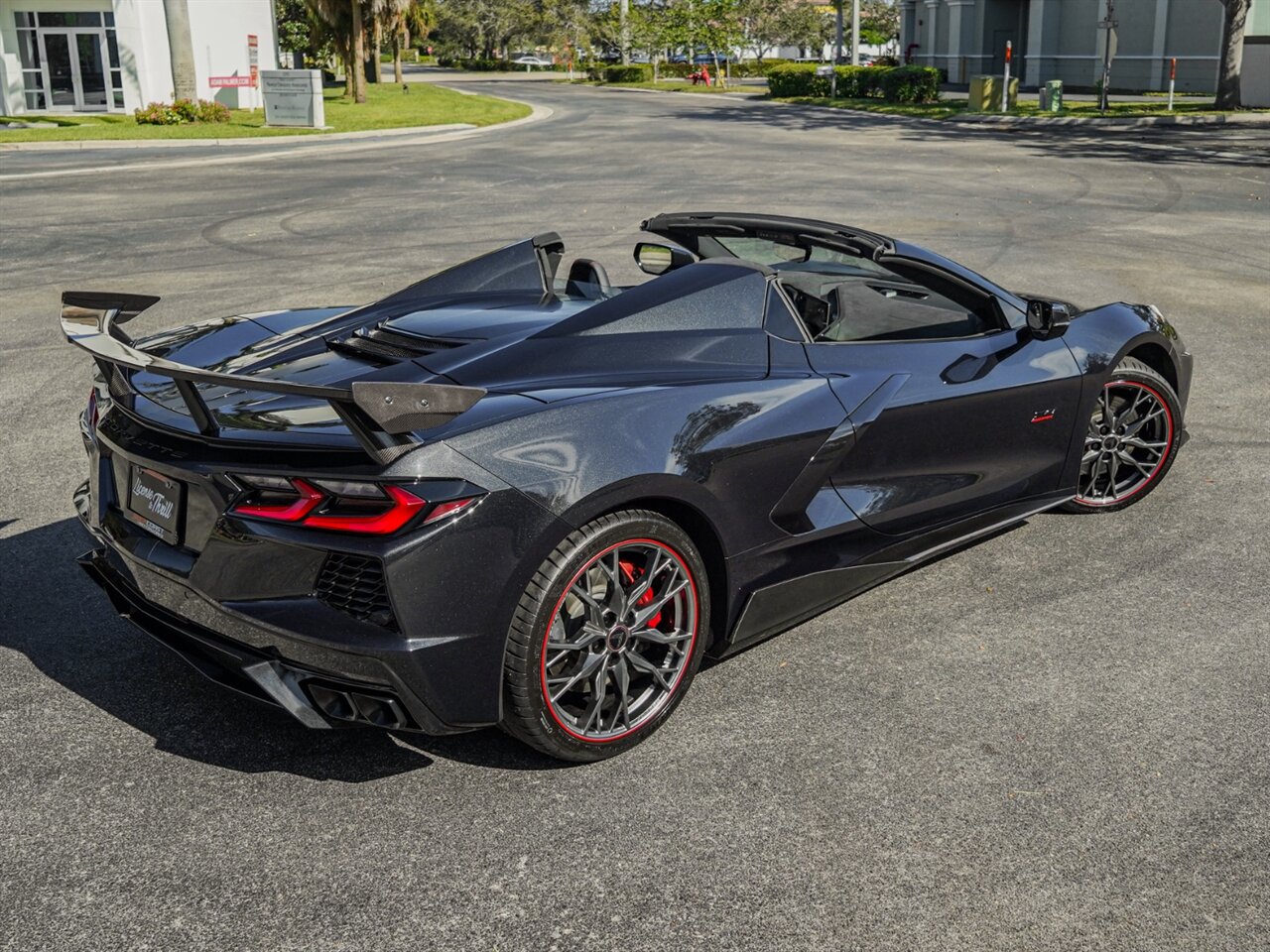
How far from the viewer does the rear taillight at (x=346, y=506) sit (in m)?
3.26

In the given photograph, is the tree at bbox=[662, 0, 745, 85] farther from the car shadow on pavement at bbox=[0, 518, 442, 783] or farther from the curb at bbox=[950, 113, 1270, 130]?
the car shadow on pavement at bbox=[0, 518, 442, 783]

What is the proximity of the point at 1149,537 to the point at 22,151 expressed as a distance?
2599cm

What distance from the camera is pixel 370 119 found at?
34.8m

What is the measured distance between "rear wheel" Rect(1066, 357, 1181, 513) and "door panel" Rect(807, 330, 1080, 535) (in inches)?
22.3

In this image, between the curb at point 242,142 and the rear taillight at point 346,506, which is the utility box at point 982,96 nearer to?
the curb at point 242,142

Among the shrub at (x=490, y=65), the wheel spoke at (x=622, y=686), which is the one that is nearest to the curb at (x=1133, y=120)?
the wheel spoke at (x=622, y=686)

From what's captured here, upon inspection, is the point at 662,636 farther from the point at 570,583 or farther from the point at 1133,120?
the point at 1133,120

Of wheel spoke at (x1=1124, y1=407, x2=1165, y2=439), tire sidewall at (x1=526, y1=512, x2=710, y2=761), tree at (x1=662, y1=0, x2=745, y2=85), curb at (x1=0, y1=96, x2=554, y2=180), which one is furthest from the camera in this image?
tree at (x1=662, y1=0, x2=745, y2=85)

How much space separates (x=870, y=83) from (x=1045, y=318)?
40683mm

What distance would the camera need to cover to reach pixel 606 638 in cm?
372

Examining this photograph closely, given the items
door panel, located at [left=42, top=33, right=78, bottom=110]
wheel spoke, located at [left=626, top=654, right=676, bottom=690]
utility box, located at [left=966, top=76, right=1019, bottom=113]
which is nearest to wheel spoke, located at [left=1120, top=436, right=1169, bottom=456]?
wheel spoke, located at [left=626, top=654, right=676, bottom=690]

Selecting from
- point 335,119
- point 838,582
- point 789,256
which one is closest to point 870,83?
point 335,119

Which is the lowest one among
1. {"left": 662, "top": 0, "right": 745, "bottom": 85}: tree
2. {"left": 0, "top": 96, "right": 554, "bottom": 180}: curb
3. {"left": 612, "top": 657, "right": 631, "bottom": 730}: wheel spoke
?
{"left": 612, "top": 657, "right": 631, "bottom": 730}: wheel spoke

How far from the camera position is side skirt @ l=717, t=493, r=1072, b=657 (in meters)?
4.11
